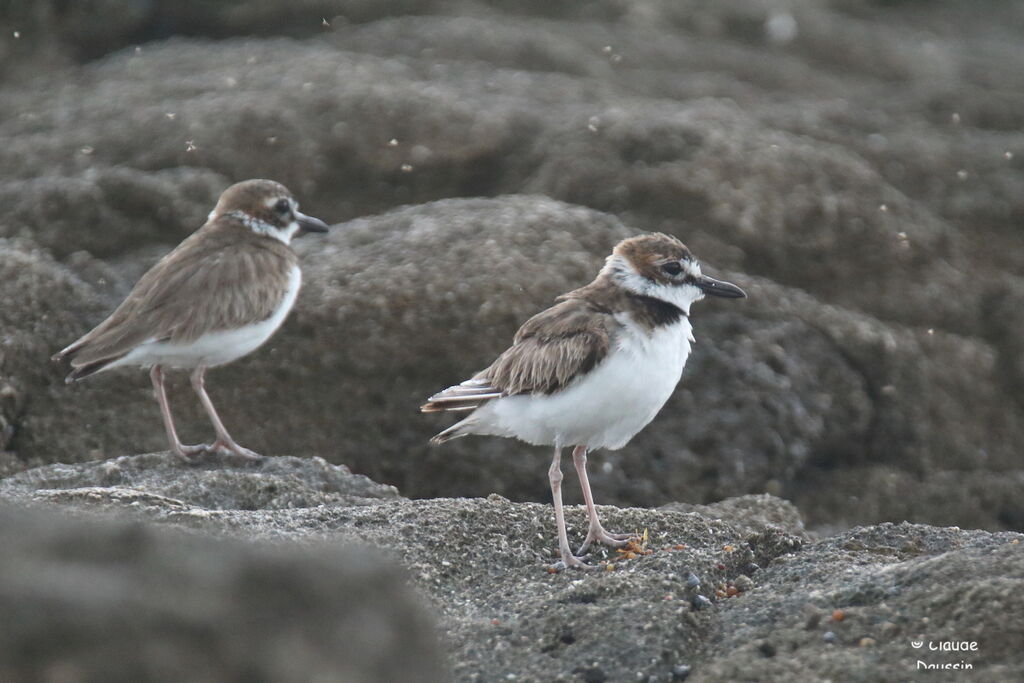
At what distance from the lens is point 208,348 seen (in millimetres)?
9711

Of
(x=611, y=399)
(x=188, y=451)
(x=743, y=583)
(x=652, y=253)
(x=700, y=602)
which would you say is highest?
(x=652, y=253)

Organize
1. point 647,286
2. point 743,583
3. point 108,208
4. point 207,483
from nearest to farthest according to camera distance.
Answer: point 743,583 < point 647,286 < point 207,483 < point 108,208

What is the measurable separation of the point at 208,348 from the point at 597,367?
3.56 metres

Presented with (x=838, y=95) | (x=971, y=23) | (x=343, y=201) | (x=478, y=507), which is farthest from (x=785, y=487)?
(x=971, y=23)

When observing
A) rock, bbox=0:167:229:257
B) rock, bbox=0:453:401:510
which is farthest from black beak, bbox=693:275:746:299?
rock, bbox=0:167:229:257

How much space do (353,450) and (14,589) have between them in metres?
7.74

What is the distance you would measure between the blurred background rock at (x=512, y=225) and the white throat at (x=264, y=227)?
1.07m

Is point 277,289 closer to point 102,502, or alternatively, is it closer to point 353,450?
point 353,450

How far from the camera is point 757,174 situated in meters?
14.0

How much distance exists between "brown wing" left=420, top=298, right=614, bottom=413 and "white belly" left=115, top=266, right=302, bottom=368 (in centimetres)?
223

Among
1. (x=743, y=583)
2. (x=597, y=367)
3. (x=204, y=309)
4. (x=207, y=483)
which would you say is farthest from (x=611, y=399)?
(x=204, y=309)

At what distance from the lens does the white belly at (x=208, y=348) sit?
955cm

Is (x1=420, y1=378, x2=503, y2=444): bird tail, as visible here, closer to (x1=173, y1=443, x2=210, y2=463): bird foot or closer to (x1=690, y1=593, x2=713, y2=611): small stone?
(x1=690, y1=593, x2=713, y2=611): small stone

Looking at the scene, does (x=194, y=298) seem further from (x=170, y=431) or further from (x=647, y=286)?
(x=647, y=286)
